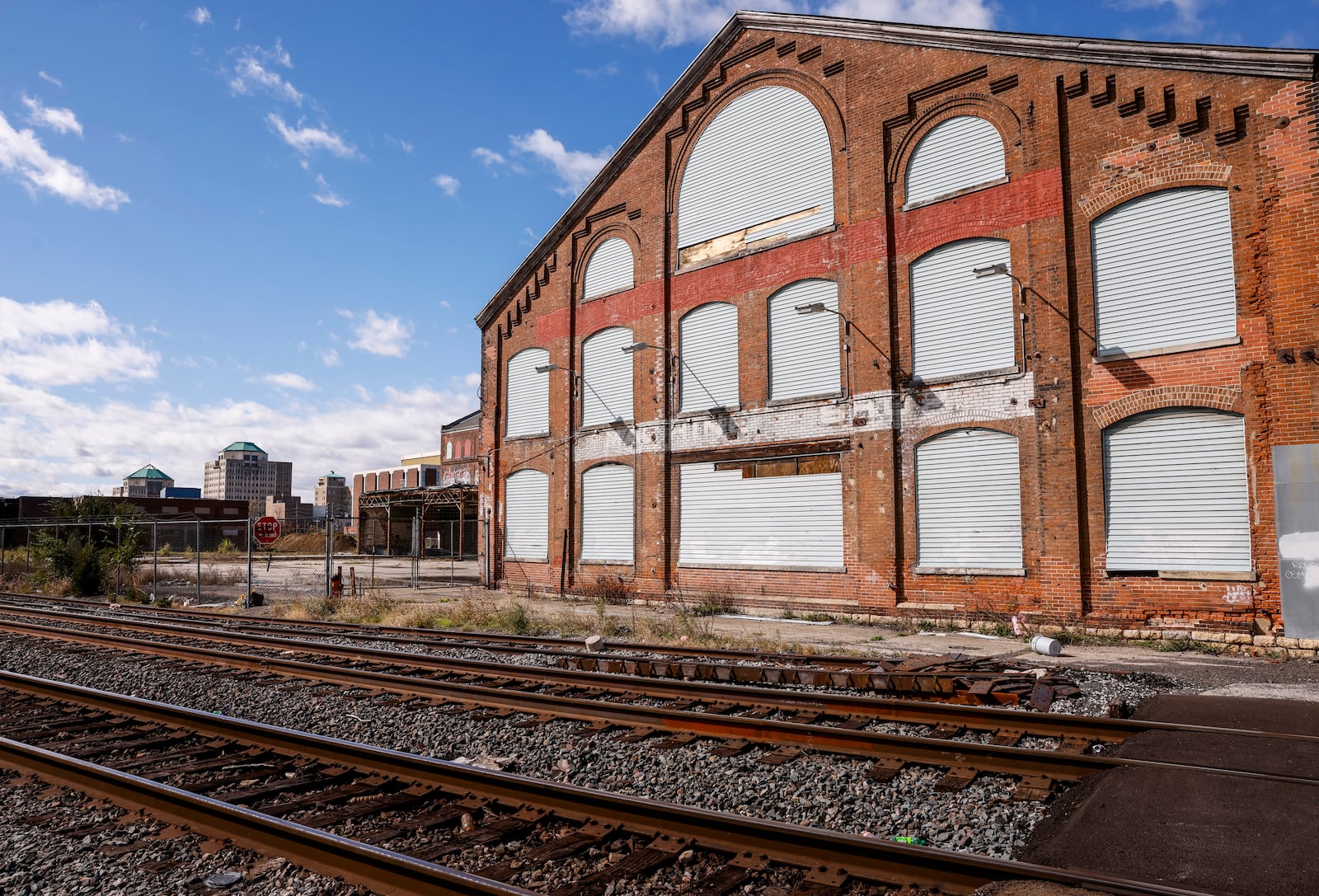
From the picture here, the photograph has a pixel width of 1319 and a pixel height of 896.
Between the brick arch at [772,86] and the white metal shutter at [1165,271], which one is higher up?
the brick arch at [772,86]

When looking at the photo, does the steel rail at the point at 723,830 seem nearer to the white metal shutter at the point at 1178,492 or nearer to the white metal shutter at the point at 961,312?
the white metal shutter at the point at 1178,492

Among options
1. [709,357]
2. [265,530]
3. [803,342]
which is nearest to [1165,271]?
[803,342]

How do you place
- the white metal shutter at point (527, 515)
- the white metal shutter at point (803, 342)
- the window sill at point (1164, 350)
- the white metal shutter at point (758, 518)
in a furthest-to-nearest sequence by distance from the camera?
1. the white metal shutter at point (527, 515)
2. the white metal shutter at point (803, 342)
3. the white metal shutter at point (758, 518)
4. the window sill at point (1164, 350)

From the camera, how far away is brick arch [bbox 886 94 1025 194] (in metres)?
16.5

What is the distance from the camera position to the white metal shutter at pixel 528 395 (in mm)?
25234

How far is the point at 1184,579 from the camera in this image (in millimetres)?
13938

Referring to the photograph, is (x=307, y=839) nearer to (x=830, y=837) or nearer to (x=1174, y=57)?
(x=830, y=837)

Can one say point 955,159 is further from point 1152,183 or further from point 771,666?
point 771,666

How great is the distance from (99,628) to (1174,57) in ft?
71.5

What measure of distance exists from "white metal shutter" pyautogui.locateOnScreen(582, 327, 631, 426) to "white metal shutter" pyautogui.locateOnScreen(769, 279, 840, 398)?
4.66 metres

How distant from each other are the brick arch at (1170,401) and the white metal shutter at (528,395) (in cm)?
1493

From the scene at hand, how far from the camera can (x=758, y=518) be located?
19.8 m

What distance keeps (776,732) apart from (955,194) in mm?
13608

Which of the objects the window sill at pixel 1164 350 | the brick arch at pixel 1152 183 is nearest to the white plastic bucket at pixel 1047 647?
the window sill at pixel 1164 350
